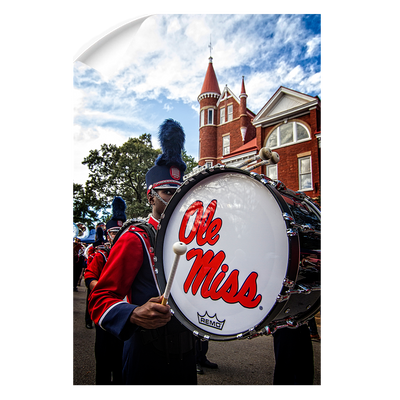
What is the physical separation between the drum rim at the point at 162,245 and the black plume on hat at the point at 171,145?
0.58 metres

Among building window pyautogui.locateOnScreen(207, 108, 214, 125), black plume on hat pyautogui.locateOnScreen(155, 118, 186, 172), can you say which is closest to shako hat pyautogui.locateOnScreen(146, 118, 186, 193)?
black plume on hat pyautogui.locateOnScreen(155, 118, 186, 172)

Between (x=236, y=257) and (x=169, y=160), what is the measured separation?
1.03 metres

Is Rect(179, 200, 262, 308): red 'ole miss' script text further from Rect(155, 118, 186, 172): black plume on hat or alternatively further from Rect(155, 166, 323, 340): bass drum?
Rect(155, 118, 186, 172): black plume on hat

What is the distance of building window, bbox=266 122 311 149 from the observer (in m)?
11.4

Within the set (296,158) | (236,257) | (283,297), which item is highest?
(296,158)

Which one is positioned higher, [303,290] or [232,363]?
[303,290]

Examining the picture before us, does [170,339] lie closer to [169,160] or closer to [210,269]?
[210,269]

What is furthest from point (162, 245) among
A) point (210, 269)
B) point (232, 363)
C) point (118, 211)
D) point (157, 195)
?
point (118, 211)

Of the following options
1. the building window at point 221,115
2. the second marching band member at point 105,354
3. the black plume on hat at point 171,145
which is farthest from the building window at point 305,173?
the black plume on hat at point 171,145

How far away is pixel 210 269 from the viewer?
1.39 meters
